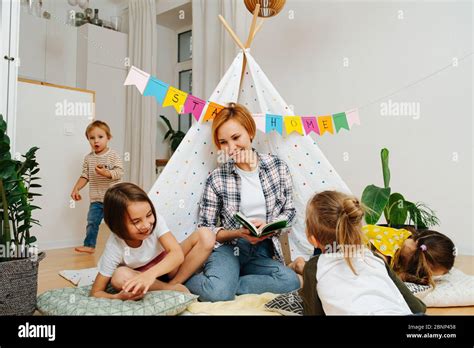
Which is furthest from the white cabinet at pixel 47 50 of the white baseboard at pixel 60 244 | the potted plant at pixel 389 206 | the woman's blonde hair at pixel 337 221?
the woman's blonde hair at pixel 337 221

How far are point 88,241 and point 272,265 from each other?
134 cm

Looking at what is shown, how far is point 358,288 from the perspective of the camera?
0.89m

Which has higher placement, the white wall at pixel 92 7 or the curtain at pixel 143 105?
the white wall at pixel 92 7

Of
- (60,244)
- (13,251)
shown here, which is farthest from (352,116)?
(60,244)

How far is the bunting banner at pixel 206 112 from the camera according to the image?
1.49 m

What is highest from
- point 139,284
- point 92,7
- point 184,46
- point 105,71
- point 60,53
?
point 92,7

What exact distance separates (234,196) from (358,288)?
0.66 metres

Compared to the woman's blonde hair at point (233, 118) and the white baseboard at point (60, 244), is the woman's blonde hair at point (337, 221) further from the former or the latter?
the white baseboard at point (60, 244)

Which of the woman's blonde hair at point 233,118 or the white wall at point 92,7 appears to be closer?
the woman's blonde hair at point 233,118

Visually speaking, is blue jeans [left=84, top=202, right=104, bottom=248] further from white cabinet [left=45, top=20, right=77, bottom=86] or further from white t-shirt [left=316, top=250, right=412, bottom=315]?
white t-shirt [left=316, top=250, right=412, bottom=315]

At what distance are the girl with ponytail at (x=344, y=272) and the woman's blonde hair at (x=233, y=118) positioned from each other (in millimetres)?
538

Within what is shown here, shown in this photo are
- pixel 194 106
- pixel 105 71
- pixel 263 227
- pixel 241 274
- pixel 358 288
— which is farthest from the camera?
pixel 105 71

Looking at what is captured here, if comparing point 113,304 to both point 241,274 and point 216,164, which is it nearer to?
point 241,274
